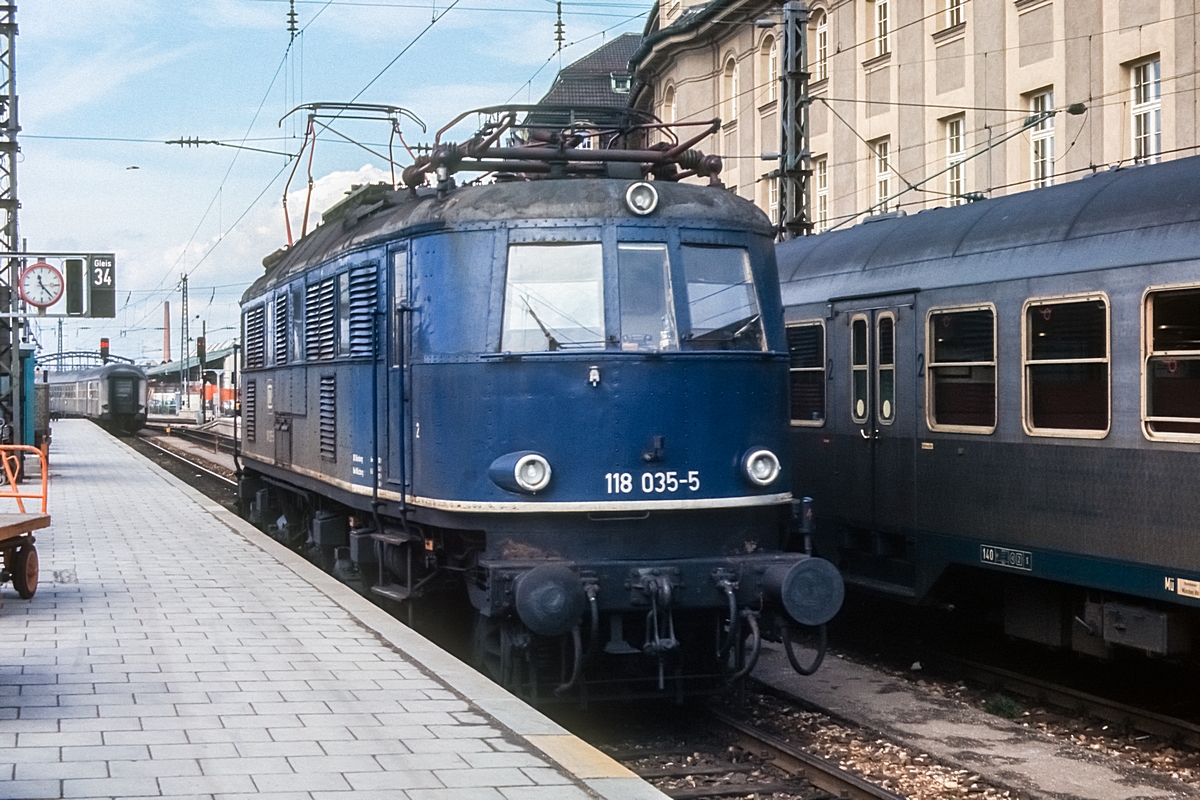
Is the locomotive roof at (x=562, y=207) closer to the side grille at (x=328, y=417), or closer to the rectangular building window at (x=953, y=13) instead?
the side grille at (x=328, y=417)

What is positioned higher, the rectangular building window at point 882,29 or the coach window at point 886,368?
the rectangular building window at point 882,29

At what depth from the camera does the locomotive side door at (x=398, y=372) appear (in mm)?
10000

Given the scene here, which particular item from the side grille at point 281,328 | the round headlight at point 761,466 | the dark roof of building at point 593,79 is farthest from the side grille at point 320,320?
the dark roof of building at point 593,79

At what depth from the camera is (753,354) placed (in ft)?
31.2

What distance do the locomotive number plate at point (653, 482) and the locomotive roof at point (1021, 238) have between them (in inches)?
113

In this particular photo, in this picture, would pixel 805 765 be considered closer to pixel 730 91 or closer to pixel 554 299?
pixel 554 299

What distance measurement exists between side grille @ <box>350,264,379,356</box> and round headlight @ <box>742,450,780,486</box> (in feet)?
9.77

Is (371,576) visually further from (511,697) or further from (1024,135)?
(1024,135)

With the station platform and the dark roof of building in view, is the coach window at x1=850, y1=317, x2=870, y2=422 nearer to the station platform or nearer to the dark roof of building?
the station platform

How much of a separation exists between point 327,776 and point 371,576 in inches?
237

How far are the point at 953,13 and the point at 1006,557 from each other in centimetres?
1910

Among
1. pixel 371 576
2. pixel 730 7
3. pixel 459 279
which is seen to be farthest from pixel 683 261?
pixel 730 7

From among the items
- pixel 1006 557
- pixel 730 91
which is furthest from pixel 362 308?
pixel 730 91

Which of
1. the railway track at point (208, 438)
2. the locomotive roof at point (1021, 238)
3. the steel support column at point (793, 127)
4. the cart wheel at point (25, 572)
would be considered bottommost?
the railway track at point (208, 438)
